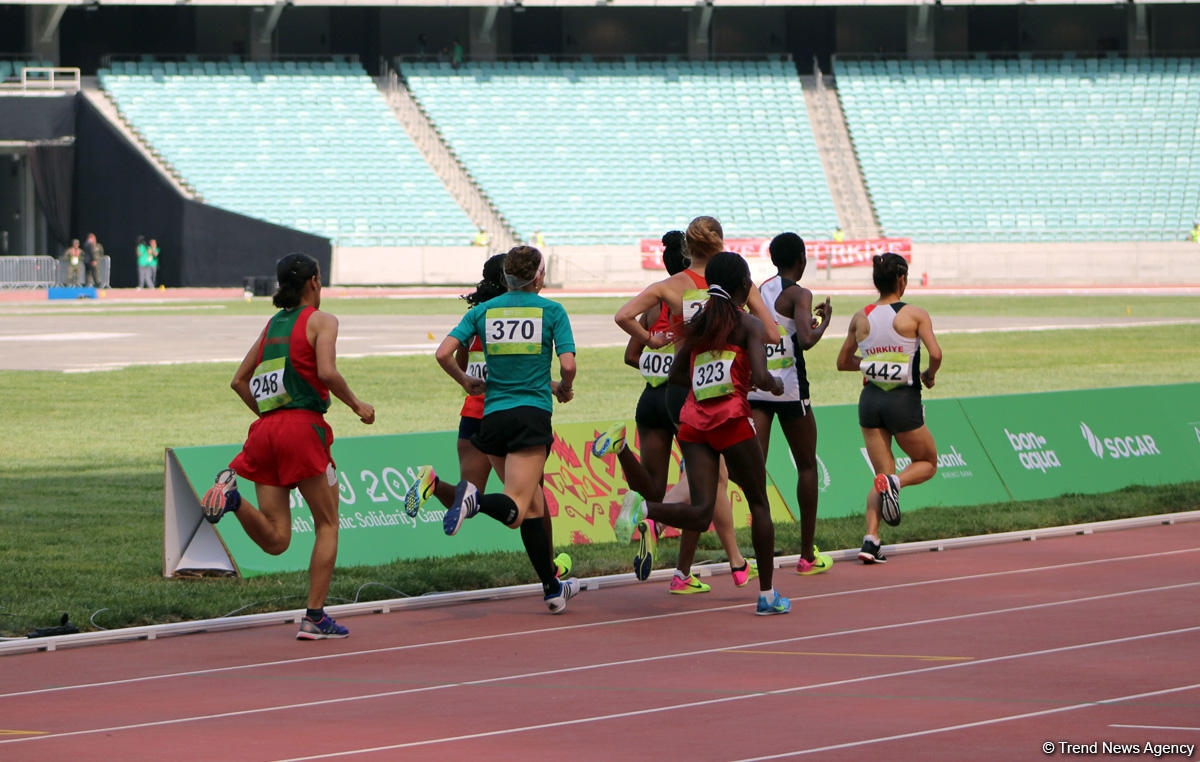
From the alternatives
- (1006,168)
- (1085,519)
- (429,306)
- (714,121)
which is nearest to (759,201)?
(714,121)

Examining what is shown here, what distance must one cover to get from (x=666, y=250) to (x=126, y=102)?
174 feet

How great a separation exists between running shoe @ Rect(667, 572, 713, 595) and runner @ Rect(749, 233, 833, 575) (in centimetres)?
81

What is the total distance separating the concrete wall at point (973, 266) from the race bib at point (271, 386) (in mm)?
50517

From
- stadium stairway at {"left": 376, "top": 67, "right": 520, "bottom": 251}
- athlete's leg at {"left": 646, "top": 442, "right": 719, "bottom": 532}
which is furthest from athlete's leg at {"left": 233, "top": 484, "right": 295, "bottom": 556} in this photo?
stadium stairway at {"left": 376, "top": 67, "right": 520, "bottom": 251}

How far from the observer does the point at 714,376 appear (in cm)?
951

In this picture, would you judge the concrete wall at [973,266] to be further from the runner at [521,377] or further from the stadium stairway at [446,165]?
the runner at [521,377]

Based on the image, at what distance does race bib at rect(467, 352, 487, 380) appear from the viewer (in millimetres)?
10211

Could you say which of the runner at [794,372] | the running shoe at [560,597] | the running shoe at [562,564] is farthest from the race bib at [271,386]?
the runner at [794,372]

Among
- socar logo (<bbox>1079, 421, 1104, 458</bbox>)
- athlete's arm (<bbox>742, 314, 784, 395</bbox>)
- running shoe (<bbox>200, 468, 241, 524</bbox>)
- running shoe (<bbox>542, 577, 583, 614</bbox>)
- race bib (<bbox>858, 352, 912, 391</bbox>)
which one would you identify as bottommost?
running shoe (<bbox>542, 577, 583, 614</bbox>)

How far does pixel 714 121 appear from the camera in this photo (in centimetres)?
6650

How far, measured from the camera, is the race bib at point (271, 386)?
8.91 meters

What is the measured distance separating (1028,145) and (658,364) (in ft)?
192

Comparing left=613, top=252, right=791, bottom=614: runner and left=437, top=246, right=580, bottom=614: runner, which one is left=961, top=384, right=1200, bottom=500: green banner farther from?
left=437, top=246, right=580, bottom=614: runner

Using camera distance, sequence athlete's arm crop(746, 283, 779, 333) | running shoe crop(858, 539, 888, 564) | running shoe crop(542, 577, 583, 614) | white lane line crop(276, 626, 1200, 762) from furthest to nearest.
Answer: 1. running shoe crop(858, 539, 888, 564)
2. athlete's arm crop(746, 283, 779, 333)
3. running shoe crop(542, 577, 583, 614)
4. white lane line crop(276, 626, 1200, 762)
